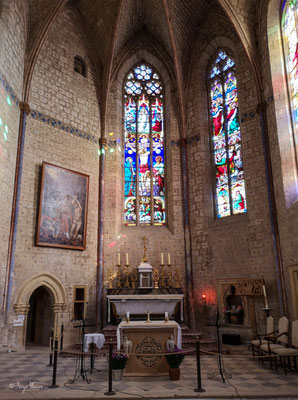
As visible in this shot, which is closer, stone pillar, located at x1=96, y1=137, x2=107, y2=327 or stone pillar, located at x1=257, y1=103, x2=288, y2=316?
stone pillar, located at x1=257, y1=103, x2=288, y2=316

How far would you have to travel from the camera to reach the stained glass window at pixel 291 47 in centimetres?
1155

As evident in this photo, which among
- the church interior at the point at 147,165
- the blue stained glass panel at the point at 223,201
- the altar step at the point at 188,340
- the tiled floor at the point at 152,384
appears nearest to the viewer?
the tiled floor at the point at 152,384

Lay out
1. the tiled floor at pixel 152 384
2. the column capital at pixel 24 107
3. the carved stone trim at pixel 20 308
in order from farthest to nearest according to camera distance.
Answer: the column capital at pixel 24 107 → the carved stone trim at pixel 20 308 → the tiled floor at pixel 152 384

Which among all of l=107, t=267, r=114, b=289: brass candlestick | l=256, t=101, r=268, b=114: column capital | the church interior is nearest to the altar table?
the church interior

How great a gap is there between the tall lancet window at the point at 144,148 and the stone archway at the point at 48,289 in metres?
4.10

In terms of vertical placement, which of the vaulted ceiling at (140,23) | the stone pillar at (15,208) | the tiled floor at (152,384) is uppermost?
the vaulted ceiling at (140,23)

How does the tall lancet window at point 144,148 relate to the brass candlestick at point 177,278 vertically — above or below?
above

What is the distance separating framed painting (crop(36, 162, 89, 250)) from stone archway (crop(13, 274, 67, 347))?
47.3 inches

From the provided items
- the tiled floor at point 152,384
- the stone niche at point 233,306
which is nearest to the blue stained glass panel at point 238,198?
the stone niche at point 233,306

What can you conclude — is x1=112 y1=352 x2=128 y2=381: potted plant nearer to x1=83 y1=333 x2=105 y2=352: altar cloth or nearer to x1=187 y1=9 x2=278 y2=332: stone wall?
x1=83 y1=333 x2=105 y2=352: altar cloth

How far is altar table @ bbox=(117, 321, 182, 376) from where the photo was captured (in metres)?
7.72

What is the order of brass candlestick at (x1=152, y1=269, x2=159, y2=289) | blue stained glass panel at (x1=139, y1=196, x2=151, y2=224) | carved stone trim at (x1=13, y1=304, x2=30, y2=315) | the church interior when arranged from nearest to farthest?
carved stone trim at (x1=13, y1=304, x2=30, y2=315), the church interior, brass candlestick at (x1=152, y1=269, x2=159, y2=289), blue stained glass panel at (x1=139, y1=196, x2=151, y2=224)

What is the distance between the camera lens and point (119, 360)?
7.24 m
